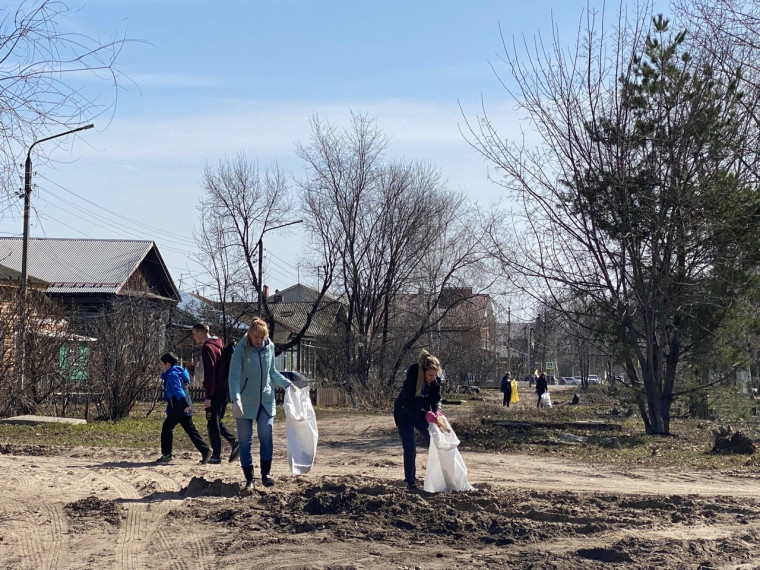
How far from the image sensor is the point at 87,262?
4212cm

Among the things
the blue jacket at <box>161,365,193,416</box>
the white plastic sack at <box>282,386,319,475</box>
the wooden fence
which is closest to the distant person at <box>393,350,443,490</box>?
the white plastic sack at <box>282,386,319,475</box>

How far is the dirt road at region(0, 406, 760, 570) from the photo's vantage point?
20.6 feet

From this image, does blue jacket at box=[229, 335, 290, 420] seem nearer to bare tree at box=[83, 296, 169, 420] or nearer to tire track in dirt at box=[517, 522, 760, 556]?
tire track in dirt at box=[517, 522, 760, 556]

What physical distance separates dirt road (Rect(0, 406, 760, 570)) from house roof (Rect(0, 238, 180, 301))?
3069 centimetres

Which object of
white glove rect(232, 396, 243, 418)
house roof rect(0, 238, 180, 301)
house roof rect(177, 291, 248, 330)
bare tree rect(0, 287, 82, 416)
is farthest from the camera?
house roof rect(177, 291, 248, 330)

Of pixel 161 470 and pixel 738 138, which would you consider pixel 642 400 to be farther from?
pixel 161 470

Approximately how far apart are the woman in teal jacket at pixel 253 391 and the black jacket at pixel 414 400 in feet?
4.55

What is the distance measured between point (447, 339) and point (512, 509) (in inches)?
1551

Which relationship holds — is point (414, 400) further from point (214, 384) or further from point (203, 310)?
point (203, 310)

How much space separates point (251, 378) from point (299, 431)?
3.08 ft

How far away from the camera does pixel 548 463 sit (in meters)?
13.3

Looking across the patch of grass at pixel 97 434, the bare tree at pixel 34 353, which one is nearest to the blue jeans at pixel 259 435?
the patch of grass at pixel 97 434

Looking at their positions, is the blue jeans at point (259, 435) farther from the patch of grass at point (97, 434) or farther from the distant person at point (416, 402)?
the patch of grass at point (97, 434)

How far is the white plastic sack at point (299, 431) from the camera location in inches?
370
